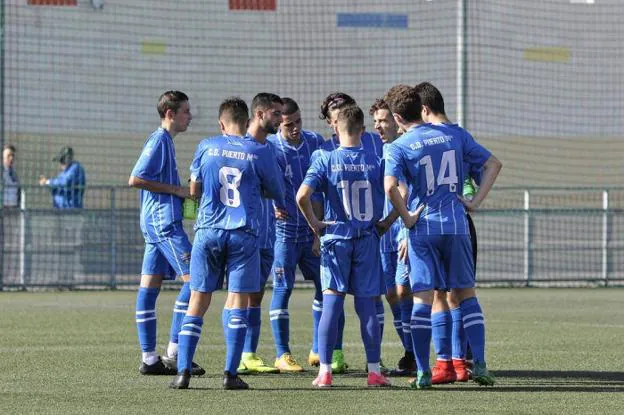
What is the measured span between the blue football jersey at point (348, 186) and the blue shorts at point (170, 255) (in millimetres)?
1391

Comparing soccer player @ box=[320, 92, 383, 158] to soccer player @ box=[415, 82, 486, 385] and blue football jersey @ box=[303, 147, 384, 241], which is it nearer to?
blue football jersey @ box=[303, 147, 384, 241]

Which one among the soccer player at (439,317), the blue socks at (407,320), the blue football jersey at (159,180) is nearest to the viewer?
the soccer player at (439,317)

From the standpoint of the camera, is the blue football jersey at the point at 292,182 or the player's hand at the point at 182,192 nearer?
the player's hand at the point at 182,192

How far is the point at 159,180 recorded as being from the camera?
10.4 m

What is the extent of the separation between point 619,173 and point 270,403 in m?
21.0

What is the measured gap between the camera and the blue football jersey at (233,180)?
30.6 feet

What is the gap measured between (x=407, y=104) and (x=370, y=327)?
157cm

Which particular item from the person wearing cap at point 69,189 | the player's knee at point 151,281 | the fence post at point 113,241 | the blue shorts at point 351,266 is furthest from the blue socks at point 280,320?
the person wearing cap at point 69,189

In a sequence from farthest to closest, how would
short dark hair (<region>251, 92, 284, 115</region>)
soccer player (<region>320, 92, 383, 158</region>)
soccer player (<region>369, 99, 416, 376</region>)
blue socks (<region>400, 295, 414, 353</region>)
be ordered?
1. blue socks (<region>400, 295, 414, 353</region>)
2. soccer player (<region>369, 99, 416, 376</region>)
3. soccer player (<region>320, 92, 383, 158</region>)
4. short dark hair (<region>251, 92, 284, 115</region>)

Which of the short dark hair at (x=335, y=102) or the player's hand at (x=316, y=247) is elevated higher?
the short dark hair at (x=335, y=102)

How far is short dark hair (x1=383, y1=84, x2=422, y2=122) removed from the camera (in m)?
9.36

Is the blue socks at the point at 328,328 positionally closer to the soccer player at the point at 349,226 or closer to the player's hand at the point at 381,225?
the soccer player at the point at 349,226

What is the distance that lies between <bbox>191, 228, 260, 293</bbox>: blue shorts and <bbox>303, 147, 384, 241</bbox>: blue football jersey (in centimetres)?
58

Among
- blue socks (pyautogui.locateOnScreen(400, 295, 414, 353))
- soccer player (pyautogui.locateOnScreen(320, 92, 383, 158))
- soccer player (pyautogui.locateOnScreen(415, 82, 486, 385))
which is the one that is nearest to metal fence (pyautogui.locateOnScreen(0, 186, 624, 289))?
blue socks (pyautogui.locateOnScreen(400, 295, 414, 353))
